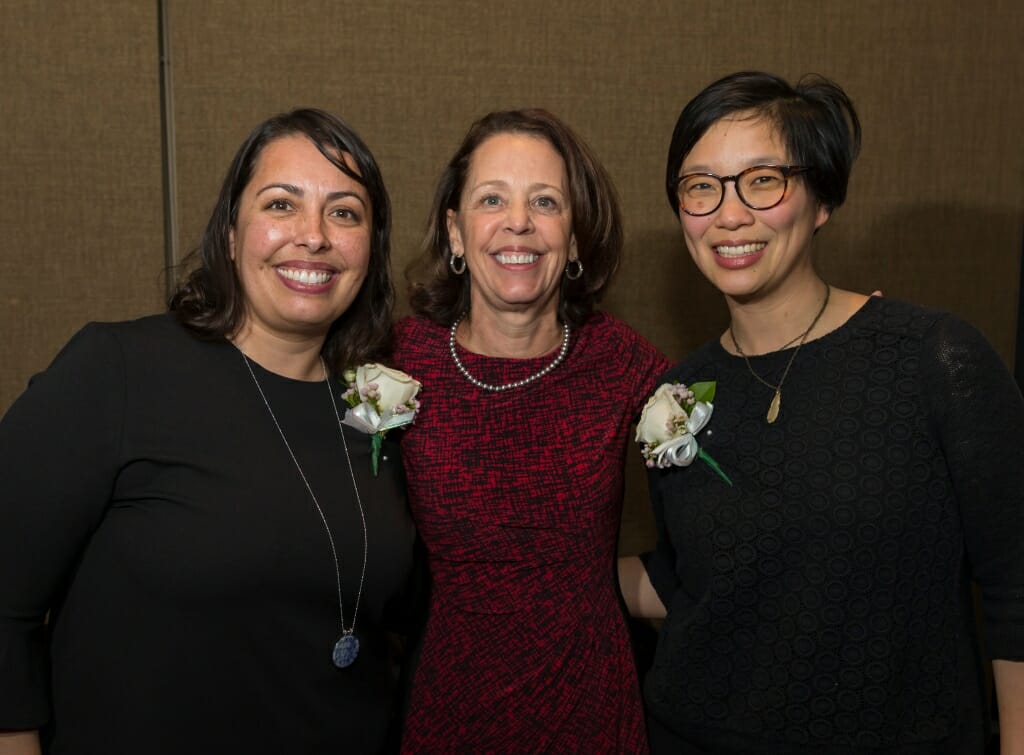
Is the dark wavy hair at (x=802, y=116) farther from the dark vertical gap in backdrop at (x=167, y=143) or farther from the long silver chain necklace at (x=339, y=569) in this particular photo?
the dark vertical gap in backdrop at (x=167, y=143)

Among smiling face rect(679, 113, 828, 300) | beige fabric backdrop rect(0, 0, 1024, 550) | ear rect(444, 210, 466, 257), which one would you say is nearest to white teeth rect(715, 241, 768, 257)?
smiling face rect(679, 113, 828, 300)

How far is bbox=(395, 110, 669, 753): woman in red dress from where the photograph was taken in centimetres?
188

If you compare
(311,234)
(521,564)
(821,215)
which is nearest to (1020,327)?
(821,215)

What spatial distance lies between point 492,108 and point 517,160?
0.81 meters

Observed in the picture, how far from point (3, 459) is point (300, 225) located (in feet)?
2.22

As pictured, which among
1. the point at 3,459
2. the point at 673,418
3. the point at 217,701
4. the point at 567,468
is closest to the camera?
the point at 3,459

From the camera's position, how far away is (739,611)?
1711 mm

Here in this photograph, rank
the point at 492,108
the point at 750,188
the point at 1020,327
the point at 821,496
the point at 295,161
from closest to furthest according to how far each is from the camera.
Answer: the point at 821,496, the point at 750,188, the point at 295,161, the point at 492,108, the point at 1020,327

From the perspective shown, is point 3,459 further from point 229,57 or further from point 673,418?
point 229,57

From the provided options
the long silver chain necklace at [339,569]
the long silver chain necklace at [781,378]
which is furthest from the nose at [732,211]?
the long silver chain necklace at [339,569]

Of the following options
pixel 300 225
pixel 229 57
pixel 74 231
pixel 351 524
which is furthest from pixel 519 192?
pixel 74 231

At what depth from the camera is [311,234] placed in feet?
5.88

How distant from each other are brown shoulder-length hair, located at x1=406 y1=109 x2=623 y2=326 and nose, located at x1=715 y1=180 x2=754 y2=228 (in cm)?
44

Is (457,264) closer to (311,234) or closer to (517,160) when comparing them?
(517,160)
